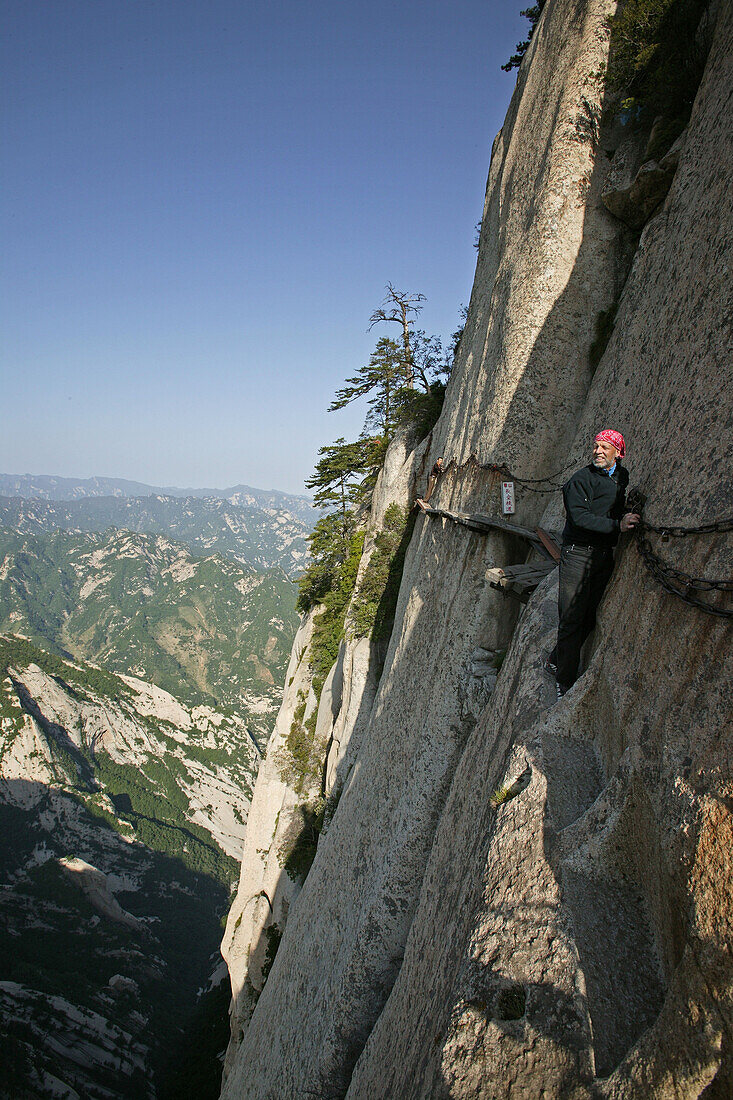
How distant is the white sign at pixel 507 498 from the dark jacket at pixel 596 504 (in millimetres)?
4733

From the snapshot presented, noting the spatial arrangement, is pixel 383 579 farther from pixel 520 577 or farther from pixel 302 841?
pixel 302 841

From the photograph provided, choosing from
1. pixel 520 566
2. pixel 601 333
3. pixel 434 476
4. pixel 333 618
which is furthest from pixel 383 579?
pixel 601 333

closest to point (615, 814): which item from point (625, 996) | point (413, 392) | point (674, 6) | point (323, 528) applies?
point (625, 996)

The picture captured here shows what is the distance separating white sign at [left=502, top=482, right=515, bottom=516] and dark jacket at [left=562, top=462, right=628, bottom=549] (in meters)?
4.73

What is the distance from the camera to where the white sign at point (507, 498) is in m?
10.2

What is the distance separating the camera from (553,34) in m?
11.4

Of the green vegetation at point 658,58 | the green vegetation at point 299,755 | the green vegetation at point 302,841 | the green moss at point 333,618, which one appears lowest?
the green vegetation at point 302,841

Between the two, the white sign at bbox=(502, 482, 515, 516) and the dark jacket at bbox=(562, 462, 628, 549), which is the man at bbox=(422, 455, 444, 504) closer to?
the white sign at bbox=(502, 482, 515, 516)

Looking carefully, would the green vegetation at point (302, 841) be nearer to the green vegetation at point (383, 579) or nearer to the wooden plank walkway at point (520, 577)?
the green vegetation at point (383, 579)

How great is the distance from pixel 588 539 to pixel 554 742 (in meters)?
2.10

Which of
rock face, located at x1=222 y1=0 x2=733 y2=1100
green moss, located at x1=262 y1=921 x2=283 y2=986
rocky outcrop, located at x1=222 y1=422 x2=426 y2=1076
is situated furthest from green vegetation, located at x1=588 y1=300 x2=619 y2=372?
green moss, located at x1=262 y1=921 x2=283 y2=986

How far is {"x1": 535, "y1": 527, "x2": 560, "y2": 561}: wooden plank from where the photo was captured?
8.37 meters

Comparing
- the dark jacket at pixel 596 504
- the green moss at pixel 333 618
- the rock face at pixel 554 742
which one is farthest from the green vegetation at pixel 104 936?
the dark jacket at pixel 596 504

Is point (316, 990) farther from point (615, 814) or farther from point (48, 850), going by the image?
point (48, 850)
